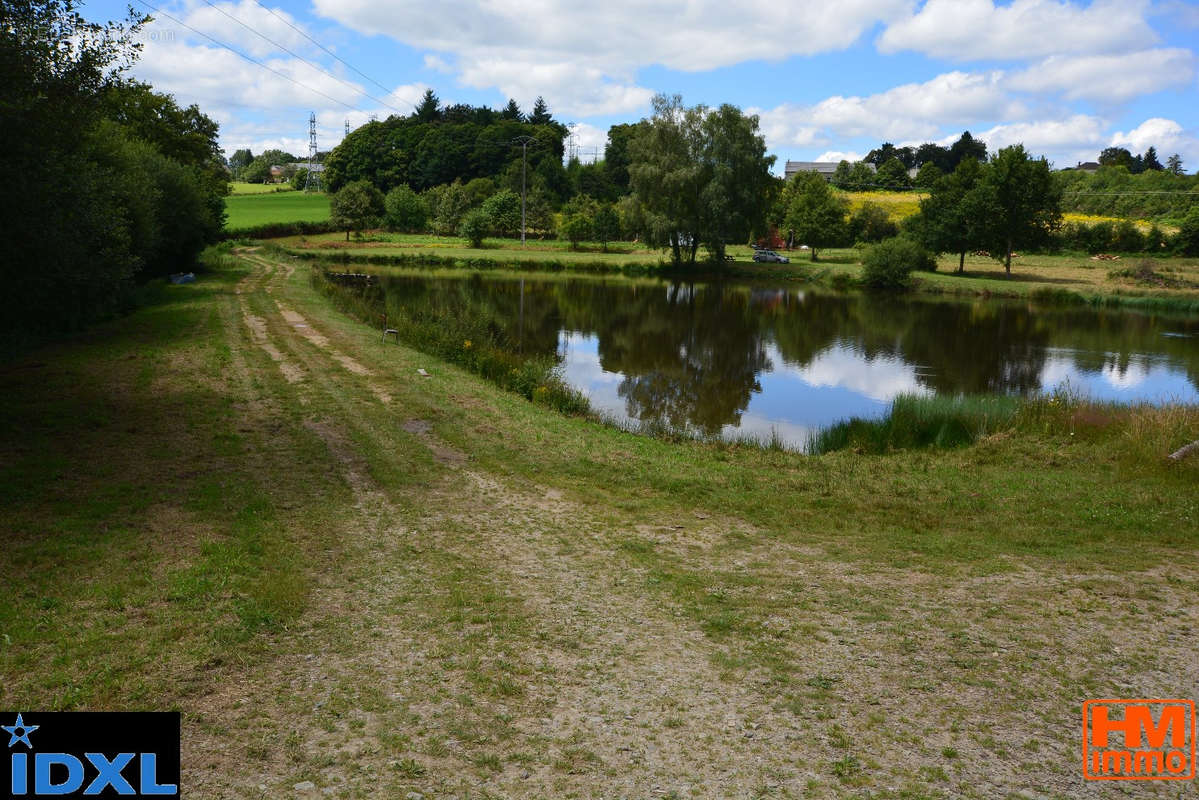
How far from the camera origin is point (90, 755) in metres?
4.37

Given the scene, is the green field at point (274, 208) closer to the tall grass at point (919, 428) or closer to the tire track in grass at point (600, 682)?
the tall grass at point (919, 428)

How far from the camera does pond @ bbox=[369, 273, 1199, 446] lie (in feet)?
67.8

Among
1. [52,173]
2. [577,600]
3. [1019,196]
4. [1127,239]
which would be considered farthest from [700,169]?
[577,600]

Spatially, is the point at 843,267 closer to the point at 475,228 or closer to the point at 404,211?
the point at 475,228

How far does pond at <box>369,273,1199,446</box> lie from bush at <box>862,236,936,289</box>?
14.9 ft

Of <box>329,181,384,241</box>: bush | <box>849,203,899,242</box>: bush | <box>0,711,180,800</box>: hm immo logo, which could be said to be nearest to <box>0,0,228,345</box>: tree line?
<box>0,711,180,800</box>: hm immo logo

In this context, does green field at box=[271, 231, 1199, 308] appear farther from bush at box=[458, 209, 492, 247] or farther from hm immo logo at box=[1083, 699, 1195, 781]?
hm immo logo at box=[1083, 699, 1195, 781]

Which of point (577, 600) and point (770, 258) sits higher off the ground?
point (770, 258)

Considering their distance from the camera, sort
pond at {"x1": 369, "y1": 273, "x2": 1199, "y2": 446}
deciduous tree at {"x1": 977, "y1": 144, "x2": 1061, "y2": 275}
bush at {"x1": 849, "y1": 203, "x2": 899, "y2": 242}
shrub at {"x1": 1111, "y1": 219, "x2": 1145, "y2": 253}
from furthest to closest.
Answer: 1. bush at {"x1": 849, "y1": 203, "x2": 899, "y2": 242}
2. shrub at {"x1": 1111, "y1": 219, "x2": 1145, "y2": 253}
3. deciduous tree at {"x1": 977, "y1": 144, "x2": 1061, "y2": 275}
4. pond at {"x1": 369, "y1": 273, "x2": 1199, "y2": 446}

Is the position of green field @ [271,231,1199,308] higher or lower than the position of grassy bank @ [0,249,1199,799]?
higher

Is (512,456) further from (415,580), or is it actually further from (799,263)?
(799,263)

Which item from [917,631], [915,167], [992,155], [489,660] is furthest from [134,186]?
[915,167]

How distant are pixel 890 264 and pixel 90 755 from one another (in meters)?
57.3

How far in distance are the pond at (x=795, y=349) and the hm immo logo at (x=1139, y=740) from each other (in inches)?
446
